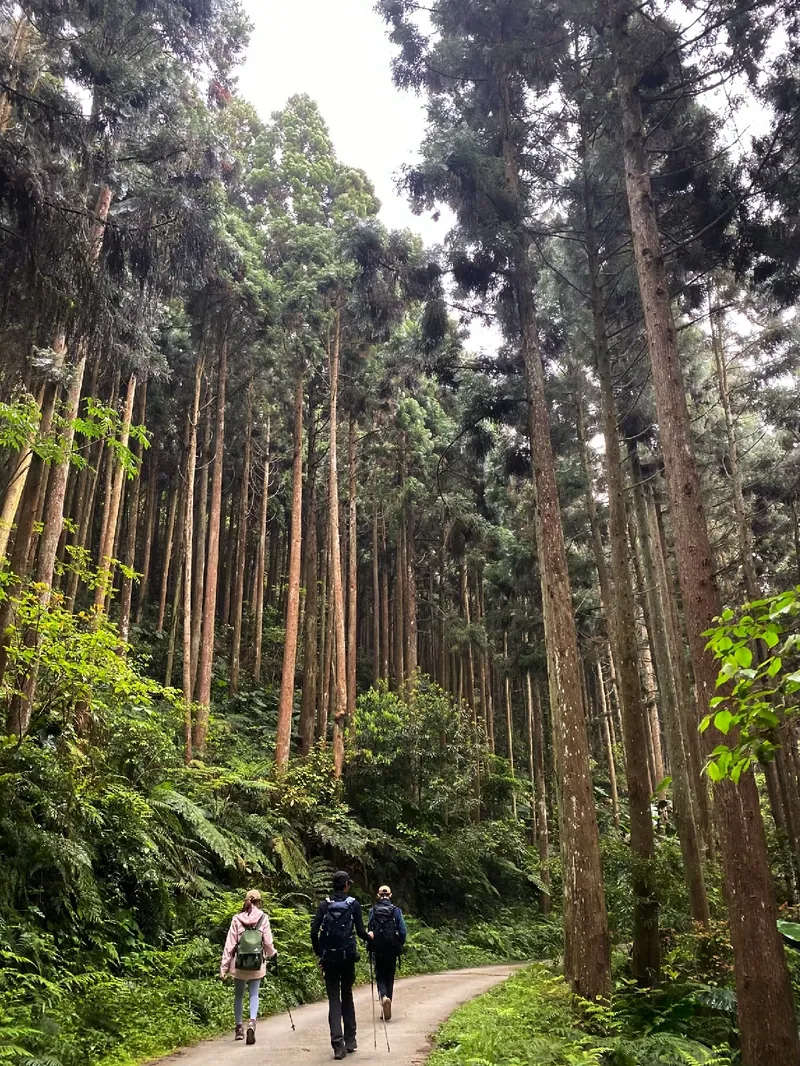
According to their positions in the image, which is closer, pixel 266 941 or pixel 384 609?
pixel 266 941

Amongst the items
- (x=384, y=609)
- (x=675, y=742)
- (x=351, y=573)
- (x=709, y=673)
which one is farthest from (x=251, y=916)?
(x=384, y=609)

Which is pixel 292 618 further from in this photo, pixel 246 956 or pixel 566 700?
pixel 246 956

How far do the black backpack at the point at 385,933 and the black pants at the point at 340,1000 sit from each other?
109cm

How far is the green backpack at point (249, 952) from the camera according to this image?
6.91m

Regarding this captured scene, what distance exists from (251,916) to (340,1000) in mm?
1287

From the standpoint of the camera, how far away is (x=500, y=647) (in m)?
29.2

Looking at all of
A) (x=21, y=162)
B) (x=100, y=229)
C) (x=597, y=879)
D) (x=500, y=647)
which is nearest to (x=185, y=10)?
(x=100, y=229)

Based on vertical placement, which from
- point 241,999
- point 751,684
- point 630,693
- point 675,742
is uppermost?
point 630,693

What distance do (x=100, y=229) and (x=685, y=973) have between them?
1411cm

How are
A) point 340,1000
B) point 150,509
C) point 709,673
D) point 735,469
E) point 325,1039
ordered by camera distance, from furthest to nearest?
point 150,509, point 735,469, point 325,1039, point 340,1000, point 709,673

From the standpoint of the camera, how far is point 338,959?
631 cm

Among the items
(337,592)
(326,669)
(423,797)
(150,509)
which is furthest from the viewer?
(150,509)

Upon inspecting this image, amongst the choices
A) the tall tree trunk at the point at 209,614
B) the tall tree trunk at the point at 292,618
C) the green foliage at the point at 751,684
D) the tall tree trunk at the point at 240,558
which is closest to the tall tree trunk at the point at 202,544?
the tall tree trunk at the point at 209,614

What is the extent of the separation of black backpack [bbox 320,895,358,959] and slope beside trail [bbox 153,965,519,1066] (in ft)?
2.61
